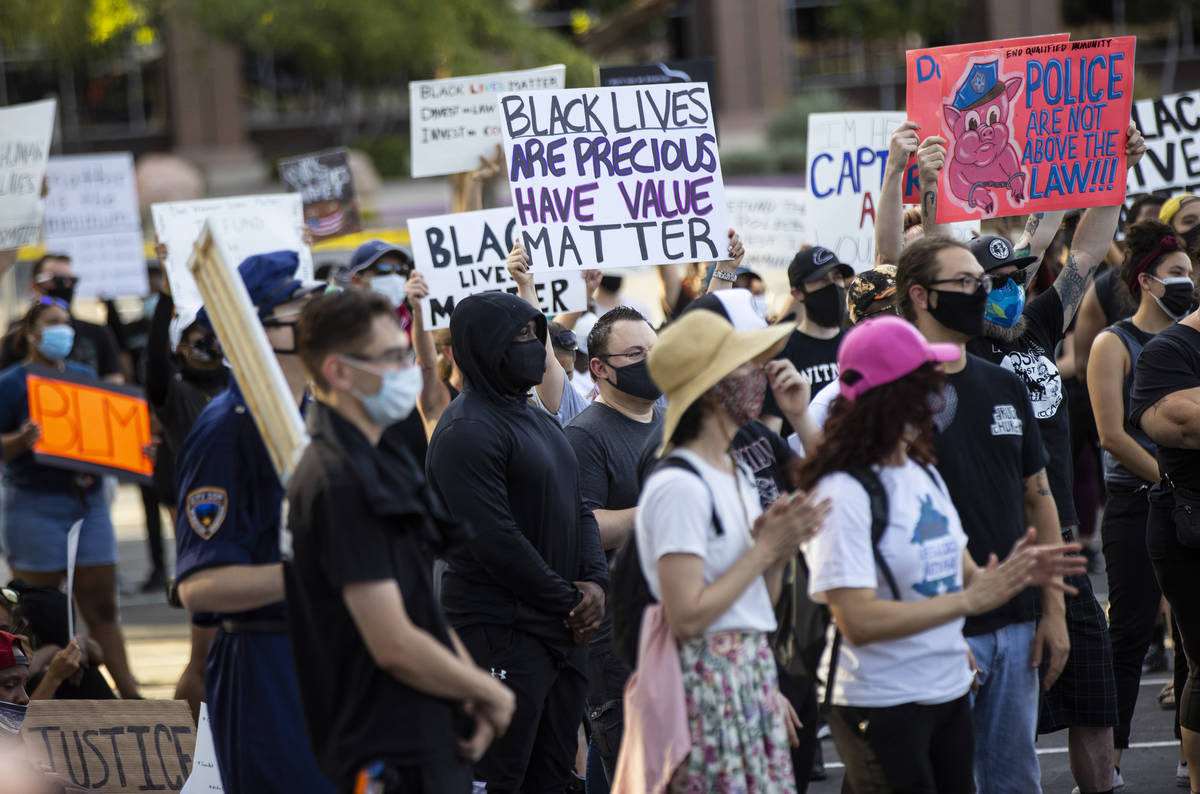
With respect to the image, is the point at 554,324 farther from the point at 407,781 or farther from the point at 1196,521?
the point at 407,781

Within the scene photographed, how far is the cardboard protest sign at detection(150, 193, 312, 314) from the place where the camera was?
8453 mm

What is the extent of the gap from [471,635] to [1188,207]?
437 cm

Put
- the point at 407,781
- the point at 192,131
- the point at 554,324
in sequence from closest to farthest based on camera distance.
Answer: the point at 407,781
the point at 554,324
the point at 192,131

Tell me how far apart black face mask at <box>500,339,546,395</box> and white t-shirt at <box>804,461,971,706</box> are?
1.48 metres

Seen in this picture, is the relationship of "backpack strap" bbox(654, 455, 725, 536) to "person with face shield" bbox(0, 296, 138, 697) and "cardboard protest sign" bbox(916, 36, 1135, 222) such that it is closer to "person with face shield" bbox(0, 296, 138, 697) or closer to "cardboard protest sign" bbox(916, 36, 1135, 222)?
"cardboard protest sign" bbox(916, 36, 1135, 222)

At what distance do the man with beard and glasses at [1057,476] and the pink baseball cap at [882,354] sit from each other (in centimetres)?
124

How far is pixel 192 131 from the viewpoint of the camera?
117 ft

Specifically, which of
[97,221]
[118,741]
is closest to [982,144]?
[118,741]

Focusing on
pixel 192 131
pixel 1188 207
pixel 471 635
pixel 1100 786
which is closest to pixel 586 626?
pixel 471 635

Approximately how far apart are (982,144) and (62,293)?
5950 millimetres

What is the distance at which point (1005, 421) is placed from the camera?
14.4 ft

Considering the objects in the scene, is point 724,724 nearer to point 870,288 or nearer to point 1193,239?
point 870,288

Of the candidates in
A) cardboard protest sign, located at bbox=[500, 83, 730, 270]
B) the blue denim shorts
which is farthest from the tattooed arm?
the blue denim shorts

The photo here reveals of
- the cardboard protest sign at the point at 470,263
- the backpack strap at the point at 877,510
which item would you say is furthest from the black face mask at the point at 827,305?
the backpack strap at the point at 877,510
